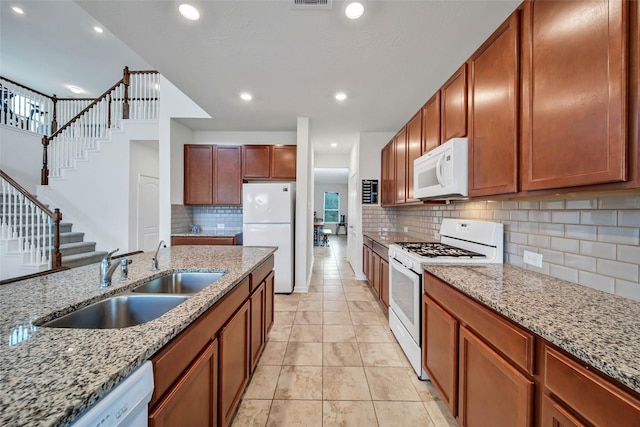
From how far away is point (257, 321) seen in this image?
1846 mm

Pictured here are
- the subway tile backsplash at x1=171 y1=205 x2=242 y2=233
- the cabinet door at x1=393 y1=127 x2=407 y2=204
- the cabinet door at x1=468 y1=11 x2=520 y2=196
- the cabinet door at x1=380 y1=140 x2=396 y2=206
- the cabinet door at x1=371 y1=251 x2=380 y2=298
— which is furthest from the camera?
the subway tile backsplash at x1=171 y1=205 x2=242 y2=233

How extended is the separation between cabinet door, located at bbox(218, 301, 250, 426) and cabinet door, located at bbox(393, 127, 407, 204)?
229 cm

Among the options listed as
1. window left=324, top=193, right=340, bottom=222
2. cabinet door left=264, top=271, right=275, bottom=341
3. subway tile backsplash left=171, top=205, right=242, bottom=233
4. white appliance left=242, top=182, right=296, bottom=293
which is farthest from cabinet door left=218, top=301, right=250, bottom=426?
window left=324, top=193, right=340, bottom=222

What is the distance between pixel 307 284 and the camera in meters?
3.90

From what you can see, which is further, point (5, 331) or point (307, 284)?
point (307, 284)

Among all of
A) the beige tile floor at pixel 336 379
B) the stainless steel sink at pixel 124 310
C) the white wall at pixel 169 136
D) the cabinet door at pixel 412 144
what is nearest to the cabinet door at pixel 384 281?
the beige tile floor at pixel 336 379

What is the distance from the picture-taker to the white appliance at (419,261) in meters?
1.73

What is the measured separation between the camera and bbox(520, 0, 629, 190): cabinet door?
32.2 inches

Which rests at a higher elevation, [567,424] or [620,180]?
[620,180]

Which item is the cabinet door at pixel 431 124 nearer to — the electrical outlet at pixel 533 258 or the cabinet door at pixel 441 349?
the electrical outlet at pixel 533 258

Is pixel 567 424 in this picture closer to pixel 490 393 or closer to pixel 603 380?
pixel 603 380

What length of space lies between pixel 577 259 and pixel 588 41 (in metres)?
0.99

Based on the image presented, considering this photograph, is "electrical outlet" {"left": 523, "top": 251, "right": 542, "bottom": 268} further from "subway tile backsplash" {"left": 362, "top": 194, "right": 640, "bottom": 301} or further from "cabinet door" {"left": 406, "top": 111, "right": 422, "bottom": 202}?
"cabinet door" {"left": 406, "top": 111, "right": 422, "bottom": 202}

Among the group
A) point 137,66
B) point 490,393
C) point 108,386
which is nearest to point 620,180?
point 490,393
